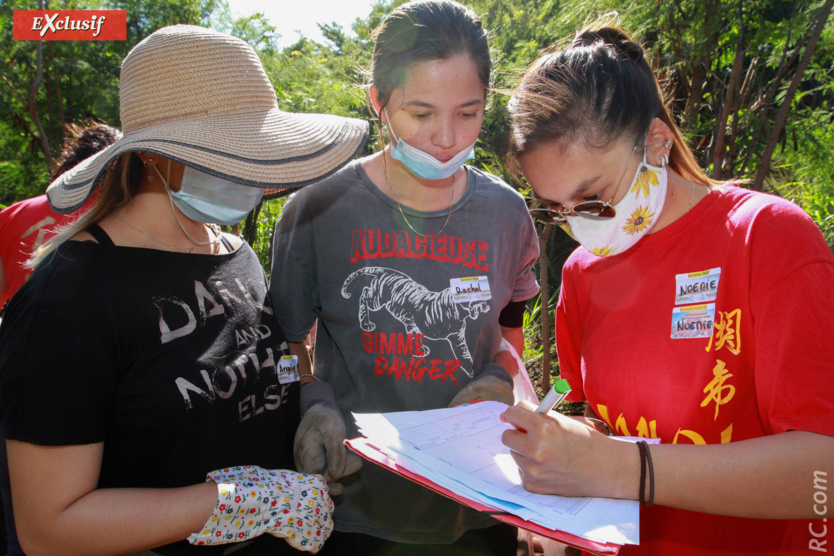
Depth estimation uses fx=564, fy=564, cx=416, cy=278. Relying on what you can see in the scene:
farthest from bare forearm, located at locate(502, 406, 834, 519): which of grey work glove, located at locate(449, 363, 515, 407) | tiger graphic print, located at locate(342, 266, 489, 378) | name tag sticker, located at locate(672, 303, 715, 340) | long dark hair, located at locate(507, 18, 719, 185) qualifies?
long dark hair, located at locate(507, 18, 719, 185)

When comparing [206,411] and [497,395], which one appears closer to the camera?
[206,411]

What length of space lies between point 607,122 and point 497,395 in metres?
0.88

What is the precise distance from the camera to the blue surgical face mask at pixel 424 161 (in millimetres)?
1868

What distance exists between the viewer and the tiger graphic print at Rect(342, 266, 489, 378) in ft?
6.06

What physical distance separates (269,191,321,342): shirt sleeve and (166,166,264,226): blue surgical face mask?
0.29 m

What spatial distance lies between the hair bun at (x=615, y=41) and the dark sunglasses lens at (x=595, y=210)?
428mm

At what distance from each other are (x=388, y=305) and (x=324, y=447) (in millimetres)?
482

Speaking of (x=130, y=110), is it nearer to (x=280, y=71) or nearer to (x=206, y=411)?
(x=206, y=411)

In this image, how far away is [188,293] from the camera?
155 centimetres

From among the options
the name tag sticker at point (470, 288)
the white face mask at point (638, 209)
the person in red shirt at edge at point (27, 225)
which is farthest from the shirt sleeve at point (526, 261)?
the person in red shirt at edge at point (27, 225)

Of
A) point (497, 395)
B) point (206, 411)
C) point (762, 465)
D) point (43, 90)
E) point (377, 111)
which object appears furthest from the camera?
point (43, 90)

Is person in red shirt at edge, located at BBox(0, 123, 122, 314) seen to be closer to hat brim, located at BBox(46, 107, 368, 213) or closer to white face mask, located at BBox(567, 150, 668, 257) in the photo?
hat brim, located at BBox(46, 107, 368, 213)

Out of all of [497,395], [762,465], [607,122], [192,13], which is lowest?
[497,395]

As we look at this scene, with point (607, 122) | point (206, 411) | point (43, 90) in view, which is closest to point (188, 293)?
point (206, 411)
